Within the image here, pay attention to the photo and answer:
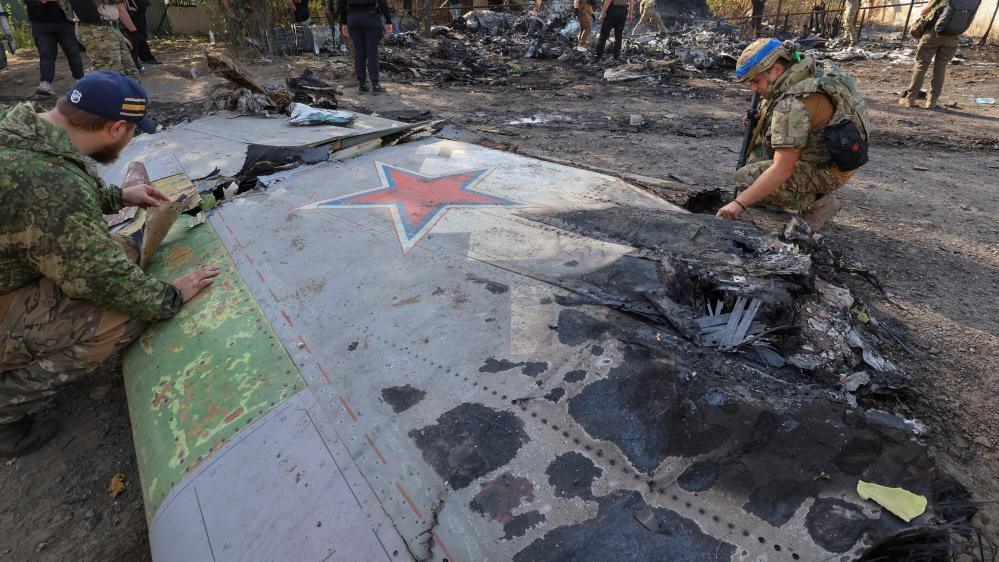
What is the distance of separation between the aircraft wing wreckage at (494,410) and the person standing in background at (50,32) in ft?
25.7

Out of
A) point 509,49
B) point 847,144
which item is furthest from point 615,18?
point 847,144

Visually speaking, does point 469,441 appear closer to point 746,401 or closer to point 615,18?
point 746,401

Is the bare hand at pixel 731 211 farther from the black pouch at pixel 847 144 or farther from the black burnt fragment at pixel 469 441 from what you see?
the black burnt fragment at pixel 469 441

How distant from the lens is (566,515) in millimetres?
1542

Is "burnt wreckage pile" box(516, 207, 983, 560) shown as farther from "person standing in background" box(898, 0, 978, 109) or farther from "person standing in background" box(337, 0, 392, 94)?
"person standing in background" box(337, 0, 392, 94)

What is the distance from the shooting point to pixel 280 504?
174 cm

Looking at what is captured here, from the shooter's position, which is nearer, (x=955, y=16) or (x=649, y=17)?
(x=955, y=16)

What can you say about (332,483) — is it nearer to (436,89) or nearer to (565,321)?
(565,321)

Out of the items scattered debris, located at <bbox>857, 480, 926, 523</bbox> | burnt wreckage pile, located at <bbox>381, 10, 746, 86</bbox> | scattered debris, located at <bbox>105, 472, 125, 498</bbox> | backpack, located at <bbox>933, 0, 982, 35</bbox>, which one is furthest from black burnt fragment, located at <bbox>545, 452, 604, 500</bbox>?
burnt wreckage pile, located at <bbox>381, 10, 746, 86</bbox>

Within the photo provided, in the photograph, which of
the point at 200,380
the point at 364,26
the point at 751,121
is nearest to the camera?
the point at 200,380

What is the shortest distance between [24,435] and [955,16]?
10.5 m

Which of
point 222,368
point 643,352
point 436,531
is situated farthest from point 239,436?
point 643,352

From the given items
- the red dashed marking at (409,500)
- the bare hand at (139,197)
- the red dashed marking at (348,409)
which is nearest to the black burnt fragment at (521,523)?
the red dashed marking at (409,500)

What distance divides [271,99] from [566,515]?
6279 mm
